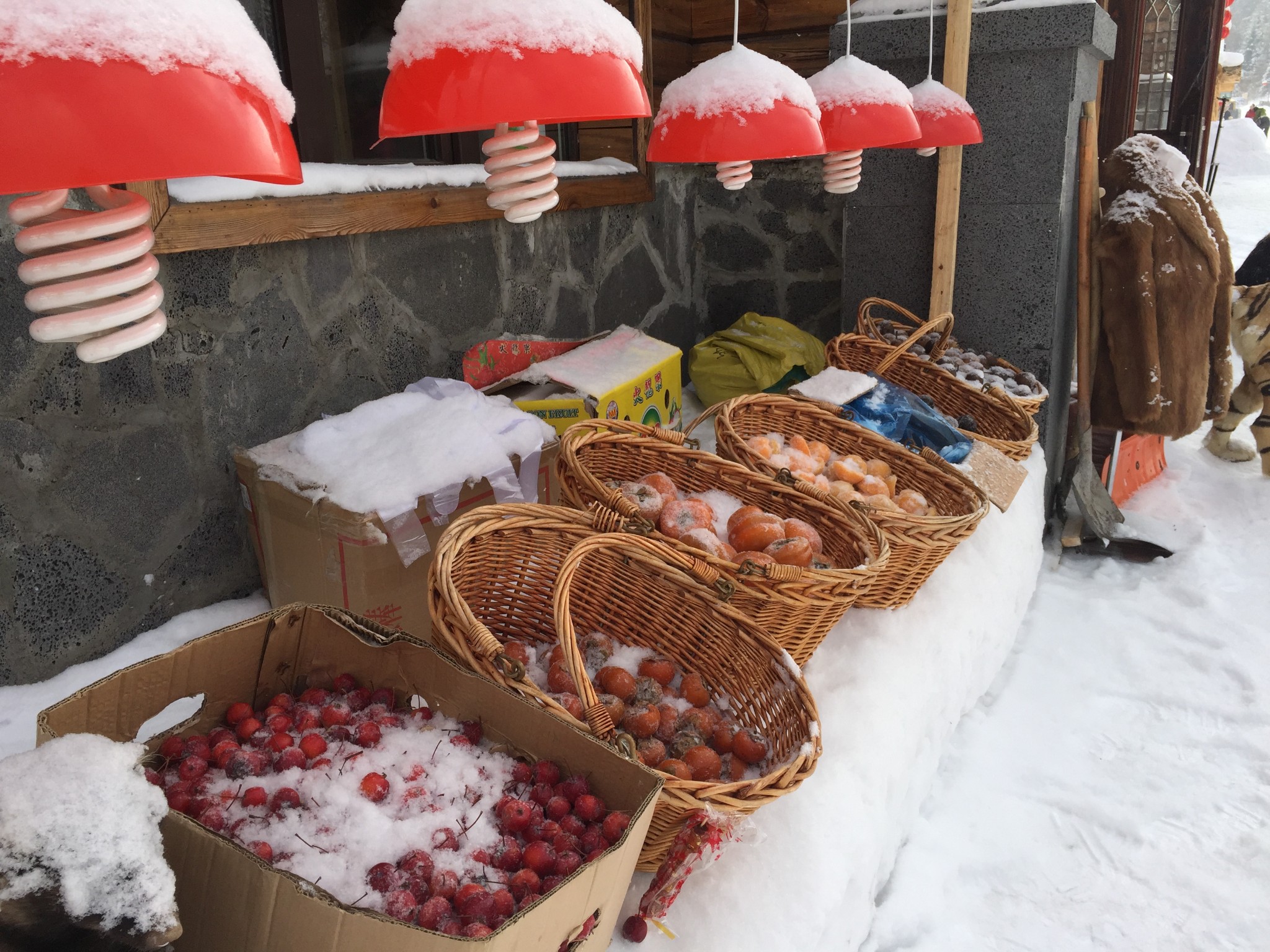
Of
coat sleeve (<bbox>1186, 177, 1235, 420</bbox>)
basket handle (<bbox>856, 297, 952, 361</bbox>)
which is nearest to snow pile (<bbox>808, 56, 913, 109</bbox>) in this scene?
basket handle (<bbox>856, 297, 952, 361</bbox>)

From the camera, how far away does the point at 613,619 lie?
1.80 m

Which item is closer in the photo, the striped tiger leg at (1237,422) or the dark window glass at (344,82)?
the dark window glass at (344,82)

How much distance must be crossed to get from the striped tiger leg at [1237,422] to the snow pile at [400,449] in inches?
153

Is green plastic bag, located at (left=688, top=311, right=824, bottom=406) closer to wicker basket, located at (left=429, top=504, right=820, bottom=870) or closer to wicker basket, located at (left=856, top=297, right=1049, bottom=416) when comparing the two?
wicker basket, located at (left=856, top=297, right=1049, bottom=416)

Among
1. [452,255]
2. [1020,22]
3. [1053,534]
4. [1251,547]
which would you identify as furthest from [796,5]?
[1251,547]

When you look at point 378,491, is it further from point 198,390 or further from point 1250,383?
point 1250,383

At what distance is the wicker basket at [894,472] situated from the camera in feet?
6.88

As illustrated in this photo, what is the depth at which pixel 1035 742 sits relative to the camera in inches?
97.2

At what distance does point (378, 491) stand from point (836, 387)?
5.17 ft

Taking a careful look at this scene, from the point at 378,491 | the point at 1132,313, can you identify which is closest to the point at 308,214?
the point at 378,491

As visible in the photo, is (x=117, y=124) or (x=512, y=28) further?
(x=512, y=28)

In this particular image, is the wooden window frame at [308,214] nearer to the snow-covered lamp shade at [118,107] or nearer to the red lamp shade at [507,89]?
the red lamp shade at [507,89]

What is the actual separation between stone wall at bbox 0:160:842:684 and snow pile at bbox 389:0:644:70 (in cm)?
121

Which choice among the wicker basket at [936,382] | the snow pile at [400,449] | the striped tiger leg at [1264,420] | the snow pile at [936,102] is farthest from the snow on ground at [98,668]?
the striped tiger leg at [1264,420]
